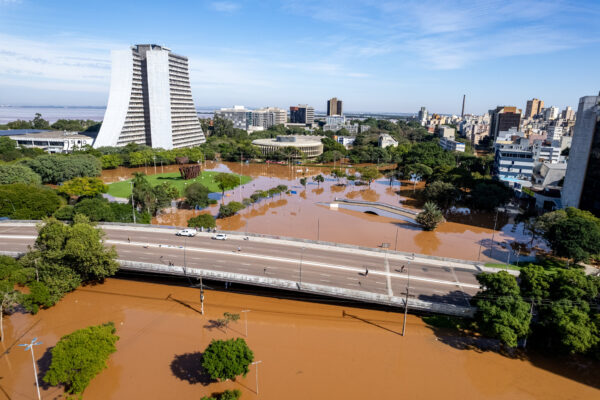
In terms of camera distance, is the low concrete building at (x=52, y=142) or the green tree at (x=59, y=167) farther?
the low concrete building at (x=52, y=142)

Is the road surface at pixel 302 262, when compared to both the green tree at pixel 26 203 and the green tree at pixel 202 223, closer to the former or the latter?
the green tree at pixel 202 223

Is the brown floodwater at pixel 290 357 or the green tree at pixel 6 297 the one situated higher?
the green tree at pixel 6 297

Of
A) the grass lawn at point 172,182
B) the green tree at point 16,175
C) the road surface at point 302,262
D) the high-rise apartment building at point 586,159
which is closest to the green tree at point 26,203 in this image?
the road surface at point 302,262

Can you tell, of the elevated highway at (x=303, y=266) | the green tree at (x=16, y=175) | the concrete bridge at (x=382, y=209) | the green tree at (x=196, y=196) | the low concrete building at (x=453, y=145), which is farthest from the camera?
the low concrete building at (x=453, y=145)

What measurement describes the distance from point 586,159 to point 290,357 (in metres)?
51.7

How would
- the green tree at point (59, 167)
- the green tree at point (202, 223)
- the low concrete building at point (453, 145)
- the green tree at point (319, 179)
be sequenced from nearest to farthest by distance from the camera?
1. the green tree at point (202, 223)
2. the green tree at point (59, 167)
3. the green tree at point (319, 179)
4. the low concrete building at point (453, 145)

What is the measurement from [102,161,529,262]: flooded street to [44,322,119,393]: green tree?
2983 centimetres

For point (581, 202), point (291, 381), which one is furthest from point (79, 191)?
point (581, 202)

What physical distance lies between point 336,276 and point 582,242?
85.8 ft

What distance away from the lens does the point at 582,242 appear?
3678 cm

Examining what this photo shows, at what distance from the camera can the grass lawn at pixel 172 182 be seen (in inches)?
2840

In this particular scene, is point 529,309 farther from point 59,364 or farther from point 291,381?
point 59,364

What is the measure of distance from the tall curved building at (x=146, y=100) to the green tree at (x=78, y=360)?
93.1 m

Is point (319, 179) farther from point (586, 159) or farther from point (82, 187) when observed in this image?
point (586, 159)
